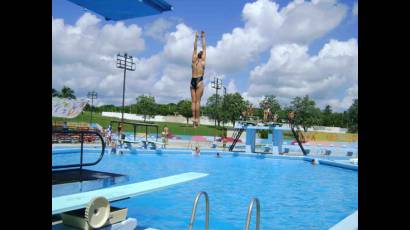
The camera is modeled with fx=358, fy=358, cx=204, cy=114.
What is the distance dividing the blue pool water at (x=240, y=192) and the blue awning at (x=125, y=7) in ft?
6.26

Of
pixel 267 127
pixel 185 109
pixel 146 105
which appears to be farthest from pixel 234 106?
pixel 267 127

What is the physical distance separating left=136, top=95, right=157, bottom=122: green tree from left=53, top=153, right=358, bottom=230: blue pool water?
180 feet

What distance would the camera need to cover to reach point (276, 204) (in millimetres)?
8242

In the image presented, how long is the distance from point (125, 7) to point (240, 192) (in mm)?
6685

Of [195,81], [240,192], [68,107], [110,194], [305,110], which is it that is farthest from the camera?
[305,110]

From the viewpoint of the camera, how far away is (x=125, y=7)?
3820mm

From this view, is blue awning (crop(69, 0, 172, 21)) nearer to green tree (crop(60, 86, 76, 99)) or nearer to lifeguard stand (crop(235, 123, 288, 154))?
lifeguard stand (crop(235, 123, 288, 154))

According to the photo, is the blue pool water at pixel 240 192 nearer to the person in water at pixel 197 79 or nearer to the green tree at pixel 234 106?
the person in water at pixel 197 79

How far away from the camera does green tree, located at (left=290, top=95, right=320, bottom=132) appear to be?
61594 mm

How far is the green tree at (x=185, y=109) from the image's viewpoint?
227 feet

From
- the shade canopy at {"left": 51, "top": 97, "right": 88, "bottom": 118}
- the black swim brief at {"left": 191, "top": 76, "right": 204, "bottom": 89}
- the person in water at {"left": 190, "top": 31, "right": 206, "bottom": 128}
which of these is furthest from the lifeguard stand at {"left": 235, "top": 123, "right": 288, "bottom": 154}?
the shade canopy at {"left": 51, "top": 97, "right": 88, "bottom": 118}

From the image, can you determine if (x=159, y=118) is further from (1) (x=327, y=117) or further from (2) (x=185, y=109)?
(1) (x=327, y=117)
